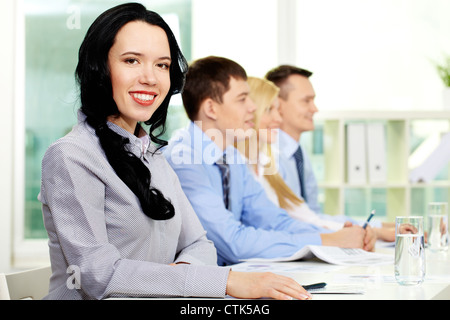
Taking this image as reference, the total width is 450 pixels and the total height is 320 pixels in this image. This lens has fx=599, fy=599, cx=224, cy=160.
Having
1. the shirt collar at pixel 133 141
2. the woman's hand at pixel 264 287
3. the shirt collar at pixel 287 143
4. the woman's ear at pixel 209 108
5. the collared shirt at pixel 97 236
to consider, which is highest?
the woman's ear at pixel 209 108

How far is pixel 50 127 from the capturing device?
359 centimetres

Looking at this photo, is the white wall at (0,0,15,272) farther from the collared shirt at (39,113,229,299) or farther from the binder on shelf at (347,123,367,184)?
the collared shirt at (39,113,229,299)

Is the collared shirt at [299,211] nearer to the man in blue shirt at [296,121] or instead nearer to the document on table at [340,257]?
the man in blue shirt at [296,121]

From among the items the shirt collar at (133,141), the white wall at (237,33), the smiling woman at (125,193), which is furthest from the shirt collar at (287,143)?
the shirt collar at (133,141)

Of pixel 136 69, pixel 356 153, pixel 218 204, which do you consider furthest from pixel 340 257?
pixel 356 153

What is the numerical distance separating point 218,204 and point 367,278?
0.64 meters

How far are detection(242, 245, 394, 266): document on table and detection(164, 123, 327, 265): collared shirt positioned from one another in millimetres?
80

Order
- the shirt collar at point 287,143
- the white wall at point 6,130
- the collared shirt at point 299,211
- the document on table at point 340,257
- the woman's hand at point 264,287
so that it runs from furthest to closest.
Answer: the white wall at point 6,130 → the shirt collar at point 287,143 → the collared shirt at point 299,211 → the document on table at point 340,257 → the woman's hand at point 264,287

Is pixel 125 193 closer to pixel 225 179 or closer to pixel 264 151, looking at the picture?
pixel 225 179

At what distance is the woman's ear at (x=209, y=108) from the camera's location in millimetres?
2166

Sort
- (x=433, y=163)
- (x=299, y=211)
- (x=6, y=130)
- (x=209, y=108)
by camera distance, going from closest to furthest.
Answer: (x=209, y=108), (x=299, y=211), (x=6, y=130), (x=433, y=163)

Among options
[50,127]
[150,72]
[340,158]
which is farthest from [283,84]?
[150,72]

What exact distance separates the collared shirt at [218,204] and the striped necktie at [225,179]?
0.03 m

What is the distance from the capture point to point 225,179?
2051mm
